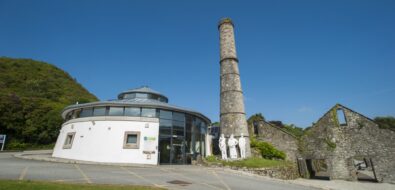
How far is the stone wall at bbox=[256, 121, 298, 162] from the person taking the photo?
81.0ft

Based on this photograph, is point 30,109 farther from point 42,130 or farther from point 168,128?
point 168,128

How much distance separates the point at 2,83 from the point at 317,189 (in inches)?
2295

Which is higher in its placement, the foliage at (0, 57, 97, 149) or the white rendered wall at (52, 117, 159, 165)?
the foliage at (0, 57, 97, 149)

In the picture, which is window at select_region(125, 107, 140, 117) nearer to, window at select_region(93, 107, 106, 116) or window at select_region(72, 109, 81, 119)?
window at select_region(93, 107, 106, 116)

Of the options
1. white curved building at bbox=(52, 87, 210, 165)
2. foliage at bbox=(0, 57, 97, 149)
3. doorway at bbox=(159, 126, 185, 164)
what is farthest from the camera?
foliage at bbox=(0, 57, 97, 149)

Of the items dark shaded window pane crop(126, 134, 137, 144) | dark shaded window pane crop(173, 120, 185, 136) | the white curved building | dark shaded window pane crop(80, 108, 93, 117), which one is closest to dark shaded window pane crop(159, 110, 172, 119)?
the white curved building

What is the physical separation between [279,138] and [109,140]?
60.8ft

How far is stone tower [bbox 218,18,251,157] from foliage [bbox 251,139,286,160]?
222 cm

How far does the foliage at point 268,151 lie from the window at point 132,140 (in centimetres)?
1286

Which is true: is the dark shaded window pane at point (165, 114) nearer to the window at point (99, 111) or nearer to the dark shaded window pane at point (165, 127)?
the dark shaded window pane at point (165, 127)

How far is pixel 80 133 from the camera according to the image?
65.2 ft

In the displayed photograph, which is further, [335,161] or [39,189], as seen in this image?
[335,161]

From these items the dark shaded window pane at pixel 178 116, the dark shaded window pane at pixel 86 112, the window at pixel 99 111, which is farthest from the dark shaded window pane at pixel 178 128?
the dark shaded window pane at pixel 86 112

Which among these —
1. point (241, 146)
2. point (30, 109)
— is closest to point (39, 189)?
point (241, 146)
